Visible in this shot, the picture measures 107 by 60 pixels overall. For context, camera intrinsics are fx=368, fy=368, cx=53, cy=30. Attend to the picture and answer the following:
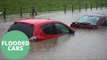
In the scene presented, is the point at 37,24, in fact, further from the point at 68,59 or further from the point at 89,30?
the point at 89,30

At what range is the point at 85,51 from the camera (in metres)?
16.4

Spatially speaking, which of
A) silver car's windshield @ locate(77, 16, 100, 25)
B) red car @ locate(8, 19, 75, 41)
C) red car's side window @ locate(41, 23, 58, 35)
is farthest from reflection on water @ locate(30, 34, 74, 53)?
silver car's windshield @ locate(77, 16, 100, 25)

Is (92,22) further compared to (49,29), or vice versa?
(92,22)

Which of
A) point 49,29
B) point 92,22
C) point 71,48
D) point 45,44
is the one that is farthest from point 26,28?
point 92,22

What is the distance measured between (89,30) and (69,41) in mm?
5083

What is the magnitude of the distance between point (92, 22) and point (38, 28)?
26.9ft

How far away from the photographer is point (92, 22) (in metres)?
24.2

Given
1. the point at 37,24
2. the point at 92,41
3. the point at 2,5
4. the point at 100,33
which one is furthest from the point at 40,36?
the point at 2,5

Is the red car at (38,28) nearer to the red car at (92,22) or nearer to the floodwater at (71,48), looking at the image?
the floodwater at (71,48)

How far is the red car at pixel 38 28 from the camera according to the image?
16406 millimetres

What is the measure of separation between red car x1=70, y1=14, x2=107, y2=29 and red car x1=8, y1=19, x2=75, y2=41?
5895 millimetres

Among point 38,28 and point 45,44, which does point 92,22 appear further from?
point 38,28

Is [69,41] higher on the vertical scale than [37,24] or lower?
lower

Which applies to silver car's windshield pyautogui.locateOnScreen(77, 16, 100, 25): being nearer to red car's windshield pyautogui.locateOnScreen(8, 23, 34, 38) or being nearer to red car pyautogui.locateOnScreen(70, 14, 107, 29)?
red car pyautogui.locateOnScreen(70, 14, 107, 29)
